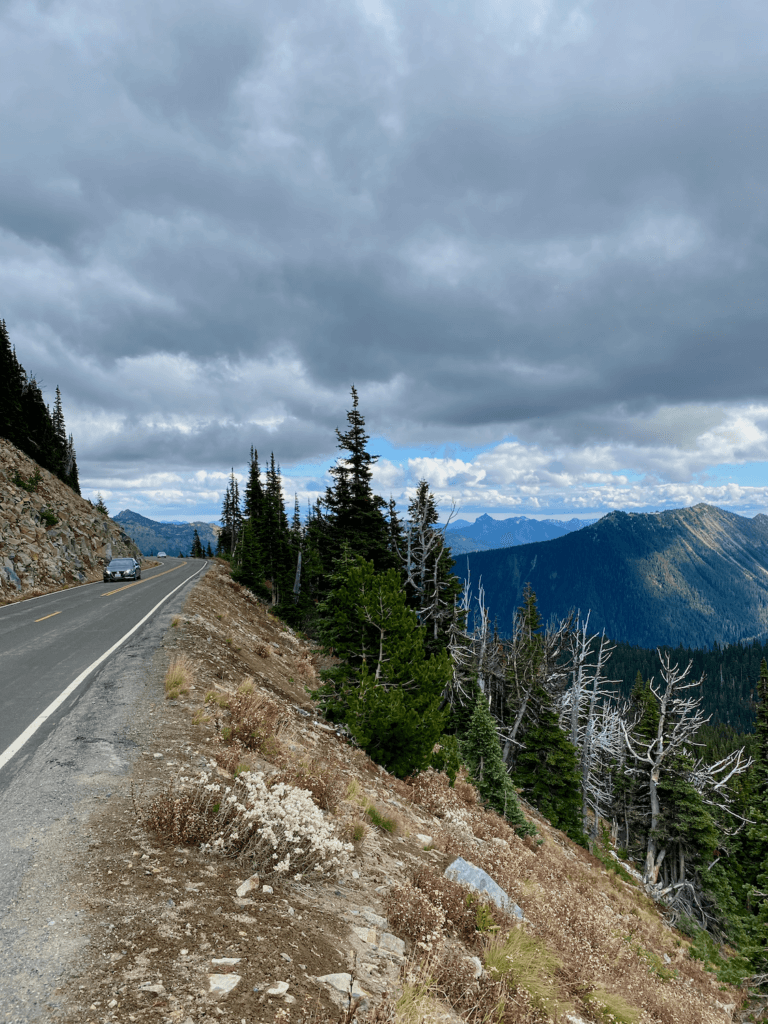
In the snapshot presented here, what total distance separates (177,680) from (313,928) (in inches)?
263

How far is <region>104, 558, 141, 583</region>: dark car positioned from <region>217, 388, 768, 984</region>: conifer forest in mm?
11088

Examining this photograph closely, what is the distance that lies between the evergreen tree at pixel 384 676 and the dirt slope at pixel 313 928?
7.92ft

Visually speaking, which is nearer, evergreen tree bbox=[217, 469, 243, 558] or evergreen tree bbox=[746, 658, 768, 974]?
evergreen tree bbox=[746, 658, 768, 974]

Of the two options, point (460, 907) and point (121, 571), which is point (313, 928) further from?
point (121, 571)

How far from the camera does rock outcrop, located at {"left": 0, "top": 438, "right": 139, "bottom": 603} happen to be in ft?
92.0

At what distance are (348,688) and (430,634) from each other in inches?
557

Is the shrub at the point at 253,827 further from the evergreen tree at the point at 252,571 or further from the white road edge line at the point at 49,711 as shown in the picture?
the evergreen tree at the point at 252,571

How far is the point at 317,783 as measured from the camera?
7281mm

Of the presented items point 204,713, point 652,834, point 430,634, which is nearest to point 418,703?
point 204,713

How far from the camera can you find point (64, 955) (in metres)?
3.47

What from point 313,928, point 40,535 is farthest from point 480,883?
point 40,535

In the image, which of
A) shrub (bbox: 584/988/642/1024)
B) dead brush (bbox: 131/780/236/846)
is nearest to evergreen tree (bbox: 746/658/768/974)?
shrub (bbox: 584/988/642/1024)

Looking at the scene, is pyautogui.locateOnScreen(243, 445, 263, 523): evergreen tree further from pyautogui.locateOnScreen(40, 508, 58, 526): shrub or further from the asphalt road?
the asphalt road

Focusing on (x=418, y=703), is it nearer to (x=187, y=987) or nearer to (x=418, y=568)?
(x=187, y=987)
